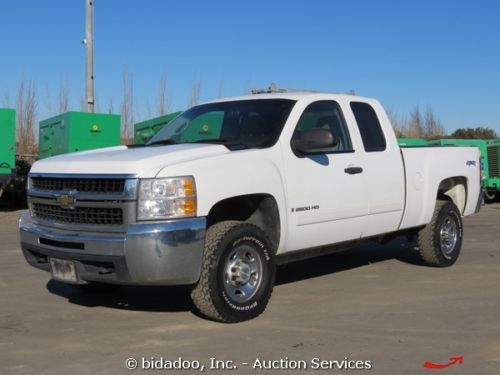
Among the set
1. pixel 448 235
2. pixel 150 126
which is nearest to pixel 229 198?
pixel 448 235

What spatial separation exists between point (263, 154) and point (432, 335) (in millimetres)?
2042

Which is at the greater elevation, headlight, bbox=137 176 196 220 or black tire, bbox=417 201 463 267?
headlight, bbox=137 176 196 220

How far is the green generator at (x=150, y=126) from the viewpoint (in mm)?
14332

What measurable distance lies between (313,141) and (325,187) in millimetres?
558

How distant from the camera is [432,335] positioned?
498cm

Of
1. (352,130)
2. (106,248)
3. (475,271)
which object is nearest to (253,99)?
(352,130)

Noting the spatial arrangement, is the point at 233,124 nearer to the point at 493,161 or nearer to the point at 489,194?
the point at 493,161

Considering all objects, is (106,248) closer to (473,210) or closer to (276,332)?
(276,332)

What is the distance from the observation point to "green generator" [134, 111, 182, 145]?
47.0 ft

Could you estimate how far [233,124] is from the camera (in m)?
6.32

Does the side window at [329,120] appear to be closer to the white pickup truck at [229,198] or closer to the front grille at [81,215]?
the white pickup truck at [229,198]

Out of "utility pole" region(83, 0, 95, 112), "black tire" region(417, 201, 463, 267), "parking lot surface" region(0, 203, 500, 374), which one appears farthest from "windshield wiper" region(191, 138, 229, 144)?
"utility pole" region(83, 0, 95, 112)

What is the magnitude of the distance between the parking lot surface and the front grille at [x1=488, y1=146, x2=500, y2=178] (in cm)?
1322

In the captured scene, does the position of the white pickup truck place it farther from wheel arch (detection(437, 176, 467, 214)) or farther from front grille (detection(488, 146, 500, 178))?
front grille (detection(488, 146, 500, 178))
